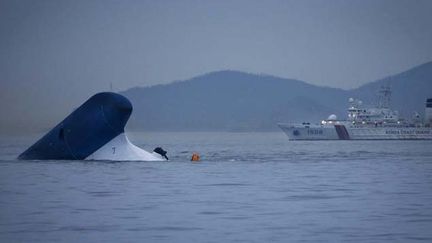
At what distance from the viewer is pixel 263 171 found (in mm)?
56312

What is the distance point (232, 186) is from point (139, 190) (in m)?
5.45

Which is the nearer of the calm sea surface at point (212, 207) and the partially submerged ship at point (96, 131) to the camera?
the calm sea surface at point (212, 207)

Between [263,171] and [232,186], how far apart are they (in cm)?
1546

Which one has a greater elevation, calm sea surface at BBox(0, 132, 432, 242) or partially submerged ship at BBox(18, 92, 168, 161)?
partially submerged ship at BBox(18, 92, 168, 161)

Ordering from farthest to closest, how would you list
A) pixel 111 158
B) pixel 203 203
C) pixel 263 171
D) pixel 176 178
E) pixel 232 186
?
pixel 111 158, pixel 263 171, pixel 176 178, pixel 232 186, pixel 203 203

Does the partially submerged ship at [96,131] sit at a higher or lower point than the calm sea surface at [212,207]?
higher

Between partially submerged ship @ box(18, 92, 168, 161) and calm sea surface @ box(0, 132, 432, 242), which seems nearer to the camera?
calm sea surface @ box(0, 132, 432, 242)

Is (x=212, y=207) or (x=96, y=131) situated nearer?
(x=212, y=207)

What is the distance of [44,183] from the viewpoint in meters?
42.6

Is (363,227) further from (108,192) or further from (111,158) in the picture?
(111,158)

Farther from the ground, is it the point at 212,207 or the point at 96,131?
the point at 96,131

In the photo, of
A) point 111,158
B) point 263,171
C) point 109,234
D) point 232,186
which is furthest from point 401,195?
point 111,158

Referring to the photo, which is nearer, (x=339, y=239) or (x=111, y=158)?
(x=339, y=239)

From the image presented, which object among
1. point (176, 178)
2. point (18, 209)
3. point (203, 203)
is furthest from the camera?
point (176, 178)
